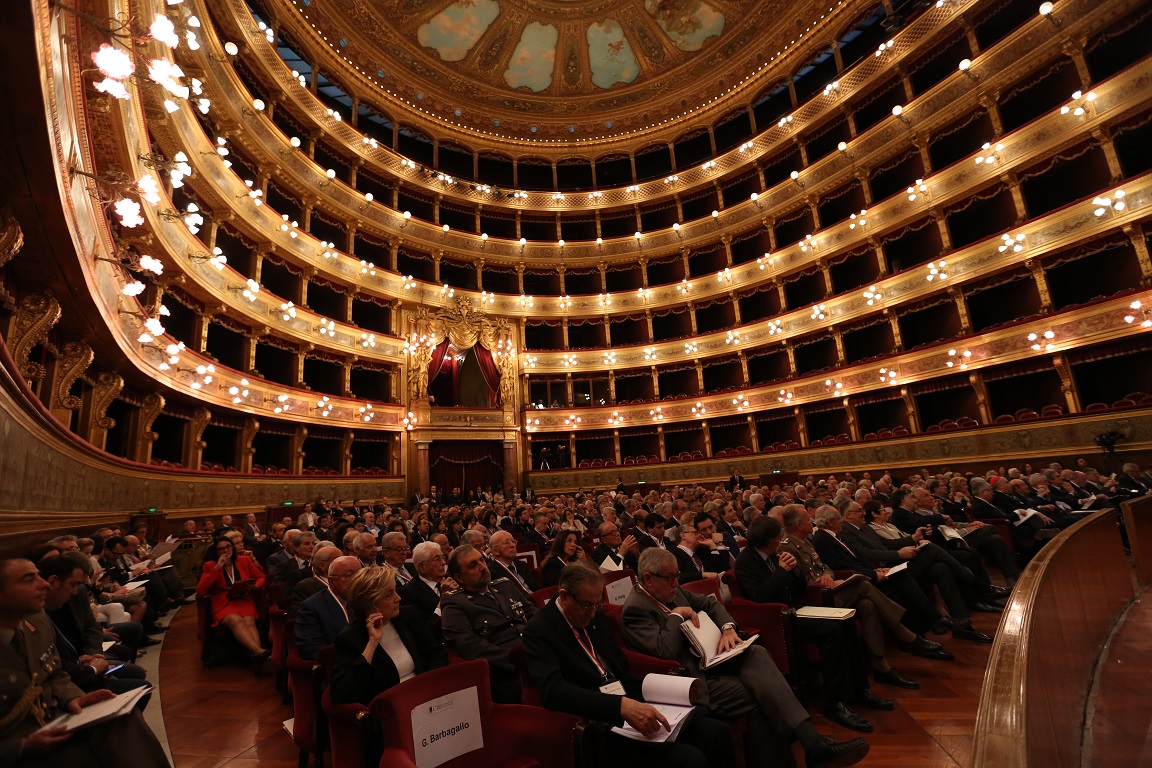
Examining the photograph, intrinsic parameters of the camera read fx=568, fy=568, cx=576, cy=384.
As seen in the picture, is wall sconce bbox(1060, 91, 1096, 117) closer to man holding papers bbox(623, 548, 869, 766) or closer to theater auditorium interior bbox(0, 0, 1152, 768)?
theater auditorium interior bbox(0, 0, 1152, 768)

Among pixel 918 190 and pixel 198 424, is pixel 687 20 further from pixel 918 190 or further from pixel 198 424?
A: pixel 198 424

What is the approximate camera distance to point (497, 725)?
6.63 feet

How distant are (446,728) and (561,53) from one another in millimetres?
21946

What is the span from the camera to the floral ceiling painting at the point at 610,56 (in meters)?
19.4

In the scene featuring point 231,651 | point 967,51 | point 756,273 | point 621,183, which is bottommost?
point 231,651

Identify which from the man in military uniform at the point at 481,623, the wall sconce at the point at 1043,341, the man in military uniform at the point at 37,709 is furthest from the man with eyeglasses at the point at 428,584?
the wall sconce at the point at 1043,341

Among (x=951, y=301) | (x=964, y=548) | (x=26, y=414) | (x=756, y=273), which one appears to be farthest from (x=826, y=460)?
(x=26, y=414)

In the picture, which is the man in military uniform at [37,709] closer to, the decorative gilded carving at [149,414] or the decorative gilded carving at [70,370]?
the decorative gilded carving at [70,370]

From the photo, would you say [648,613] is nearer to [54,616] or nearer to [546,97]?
[54,616]

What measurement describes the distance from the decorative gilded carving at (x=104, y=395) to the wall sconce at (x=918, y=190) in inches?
629

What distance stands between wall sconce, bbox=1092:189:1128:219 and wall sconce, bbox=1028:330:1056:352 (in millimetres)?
2257

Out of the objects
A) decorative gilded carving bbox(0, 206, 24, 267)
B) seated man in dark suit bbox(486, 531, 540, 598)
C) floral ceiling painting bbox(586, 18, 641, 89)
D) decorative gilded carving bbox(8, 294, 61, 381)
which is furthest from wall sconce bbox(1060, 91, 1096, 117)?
decorative gilded carving bbox(8, 294, 61, 381)

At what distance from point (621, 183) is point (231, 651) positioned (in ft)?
64.2

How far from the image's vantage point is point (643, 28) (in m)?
19.1
